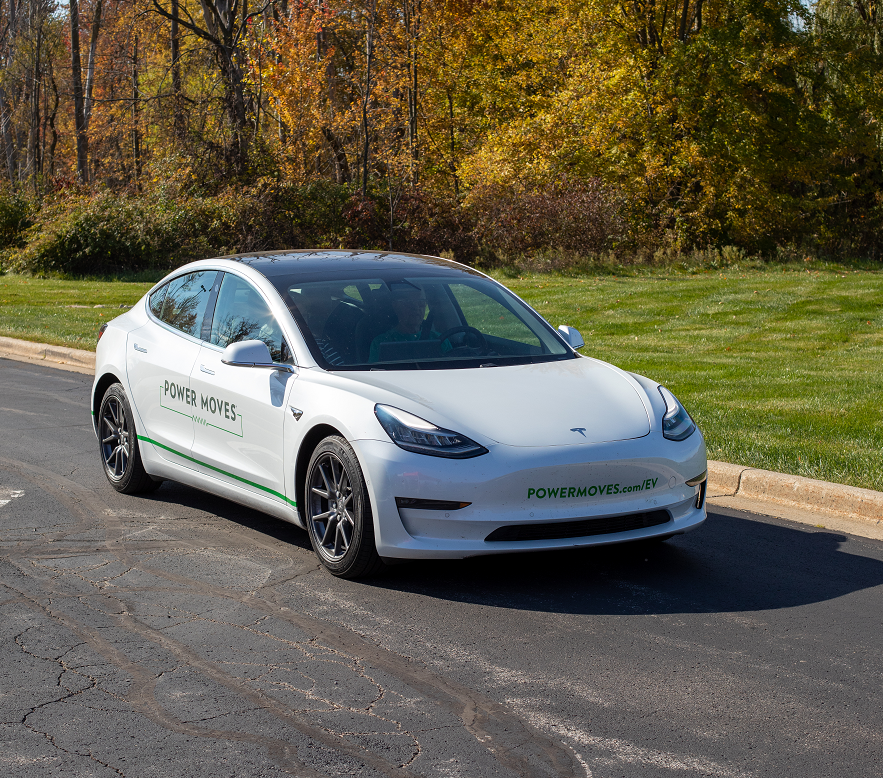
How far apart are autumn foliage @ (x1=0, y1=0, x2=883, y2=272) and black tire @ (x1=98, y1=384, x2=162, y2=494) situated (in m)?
22.8

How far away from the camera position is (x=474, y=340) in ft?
21.0

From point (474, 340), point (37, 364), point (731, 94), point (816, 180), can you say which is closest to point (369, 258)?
point (474, 340)

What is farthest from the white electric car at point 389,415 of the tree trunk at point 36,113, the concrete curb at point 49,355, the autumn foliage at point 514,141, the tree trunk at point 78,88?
the tree trunk at point 36,113

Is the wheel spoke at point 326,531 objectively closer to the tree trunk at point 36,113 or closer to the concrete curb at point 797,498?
the concrete curb at point 797,498

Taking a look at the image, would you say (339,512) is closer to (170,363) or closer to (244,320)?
(244,320)

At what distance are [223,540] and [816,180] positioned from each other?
110ft

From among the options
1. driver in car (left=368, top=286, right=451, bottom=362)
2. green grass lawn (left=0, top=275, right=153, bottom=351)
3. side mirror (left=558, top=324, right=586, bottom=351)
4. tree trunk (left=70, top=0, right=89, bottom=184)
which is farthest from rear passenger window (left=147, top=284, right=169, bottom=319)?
tree trunk (left=70, top=0, right=89, bottom=184)

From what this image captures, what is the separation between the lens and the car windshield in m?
6.06

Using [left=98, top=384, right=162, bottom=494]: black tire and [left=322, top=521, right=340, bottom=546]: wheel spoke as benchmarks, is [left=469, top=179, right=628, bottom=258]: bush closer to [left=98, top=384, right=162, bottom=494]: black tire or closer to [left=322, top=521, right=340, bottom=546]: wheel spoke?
[left=98, top=384, right=162, bottom=494]: black tire

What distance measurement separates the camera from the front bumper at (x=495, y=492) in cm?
509

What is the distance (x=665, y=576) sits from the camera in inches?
219

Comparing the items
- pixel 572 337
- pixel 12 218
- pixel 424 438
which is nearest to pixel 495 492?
pixel 424 438

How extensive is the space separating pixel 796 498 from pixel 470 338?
A: 241cm

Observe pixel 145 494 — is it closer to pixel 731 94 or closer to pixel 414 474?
pixel 414 474
